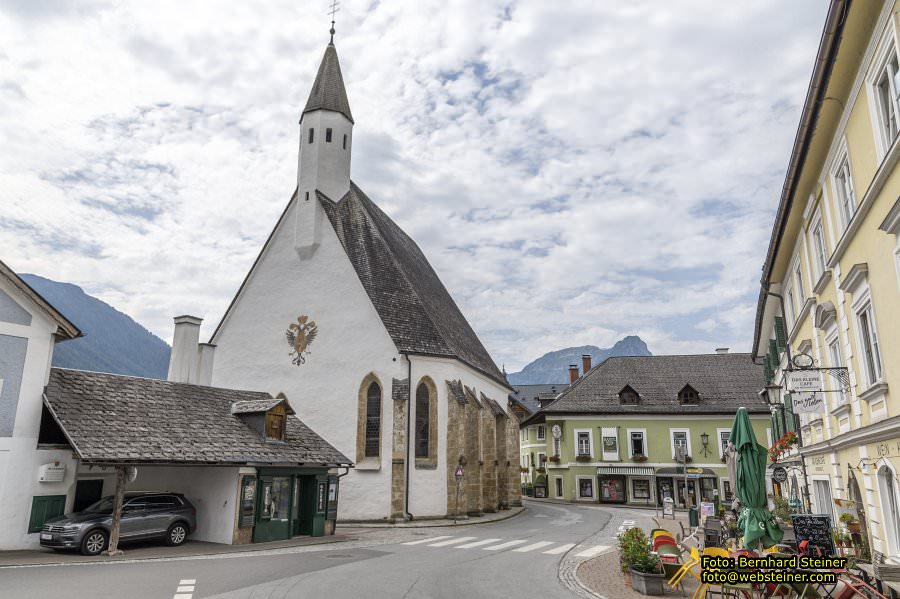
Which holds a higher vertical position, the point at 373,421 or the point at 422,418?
the point at 422,418

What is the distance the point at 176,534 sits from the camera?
19.0 meters

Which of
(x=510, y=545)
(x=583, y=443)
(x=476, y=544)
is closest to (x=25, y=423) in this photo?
(x=476, y=544)

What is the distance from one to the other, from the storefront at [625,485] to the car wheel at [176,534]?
32.7 metres

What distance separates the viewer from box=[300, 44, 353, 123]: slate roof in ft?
121

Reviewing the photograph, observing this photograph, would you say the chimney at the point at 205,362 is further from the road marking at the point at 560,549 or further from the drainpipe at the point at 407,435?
the road marking at the point at 560,549

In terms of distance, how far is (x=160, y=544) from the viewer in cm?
1928

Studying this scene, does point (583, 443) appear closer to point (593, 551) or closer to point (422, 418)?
point (422, 418)

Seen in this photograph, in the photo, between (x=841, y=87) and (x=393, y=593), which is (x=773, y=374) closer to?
(x=841, y=87)

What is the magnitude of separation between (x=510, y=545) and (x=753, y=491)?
28.2ft

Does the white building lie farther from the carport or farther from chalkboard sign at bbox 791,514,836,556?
chalkboard sign at bbox 791,514,836,556

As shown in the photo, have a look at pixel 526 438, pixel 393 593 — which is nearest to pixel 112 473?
pixel 393 593

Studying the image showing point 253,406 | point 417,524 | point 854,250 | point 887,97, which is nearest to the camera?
point 887,97

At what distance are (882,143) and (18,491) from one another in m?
19.9

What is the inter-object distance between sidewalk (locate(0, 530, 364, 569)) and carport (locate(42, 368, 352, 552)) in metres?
0.55
